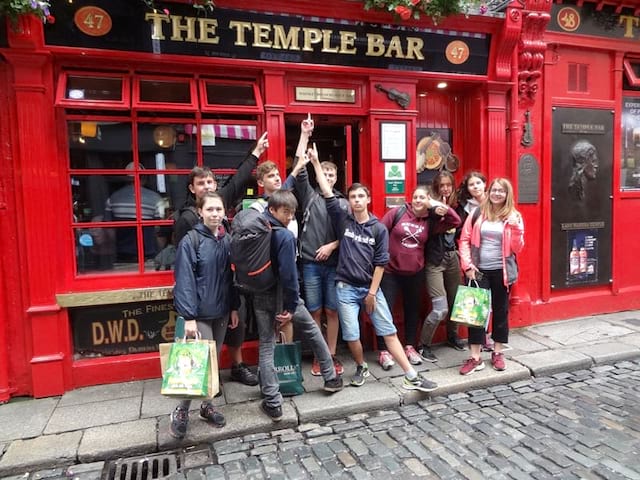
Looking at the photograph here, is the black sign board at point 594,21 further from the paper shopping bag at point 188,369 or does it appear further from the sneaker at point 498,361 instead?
the paper shopping bag at point 188,369

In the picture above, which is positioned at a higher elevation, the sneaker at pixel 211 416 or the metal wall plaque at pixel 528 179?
the metal wall plaque at pixel 528 179

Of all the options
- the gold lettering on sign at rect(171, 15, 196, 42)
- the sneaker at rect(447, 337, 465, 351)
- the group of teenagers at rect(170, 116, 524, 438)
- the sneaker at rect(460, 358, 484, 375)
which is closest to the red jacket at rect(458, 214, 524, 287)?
the group of teenagers at rect(170, 116, 524, 438)

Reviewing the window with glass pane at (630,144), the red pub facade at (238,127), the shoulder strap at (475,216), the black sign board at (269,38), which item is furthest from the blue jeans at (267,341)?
the window with glass pane at (630,144)

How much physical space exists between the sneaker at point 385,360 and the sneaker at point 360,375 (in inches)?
12.0

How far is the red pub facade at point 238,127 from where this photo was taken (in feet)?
13.1

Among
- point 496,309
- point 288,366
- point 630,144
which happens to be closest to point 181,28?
point 288,366

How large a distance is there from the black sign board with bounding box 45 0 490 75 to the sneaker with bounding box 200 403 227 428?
3.28m

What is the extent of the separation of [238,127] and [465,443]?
11.8 ft

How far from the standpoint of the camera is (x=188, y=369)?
312 centimetres

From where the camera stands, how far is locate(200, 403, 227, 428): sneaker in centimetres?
351

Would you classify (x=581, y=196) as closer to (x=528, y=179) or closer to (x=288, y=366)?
(x=528, y=179)

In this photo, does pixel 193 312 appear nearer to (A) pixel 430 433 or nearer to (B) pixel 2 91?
(A) pixel 430 433

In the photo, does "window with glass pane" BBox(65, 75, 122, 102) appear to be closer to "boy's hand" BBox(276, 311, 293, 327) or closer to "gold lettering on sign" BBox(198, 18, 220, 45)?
"gold lettering on sign" BBox(198, 18, 220, 45)

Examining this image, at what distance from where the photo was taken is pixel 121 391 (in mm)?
4121
